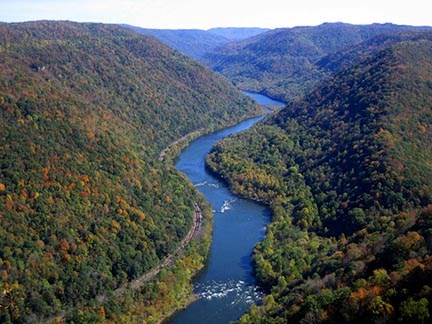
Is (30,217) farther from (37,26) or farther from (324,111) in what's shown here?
(37,26)

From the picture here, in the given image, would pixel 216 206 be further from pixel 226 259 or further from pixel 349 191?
pixel 349 191

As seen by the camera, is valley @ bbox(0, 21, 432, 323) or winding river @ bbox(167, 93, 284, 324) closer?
valley @ bbox(0, 21, 432, 323)

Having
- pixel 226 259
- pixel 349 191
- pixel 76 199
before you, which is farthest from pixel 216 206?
pixel 76 199

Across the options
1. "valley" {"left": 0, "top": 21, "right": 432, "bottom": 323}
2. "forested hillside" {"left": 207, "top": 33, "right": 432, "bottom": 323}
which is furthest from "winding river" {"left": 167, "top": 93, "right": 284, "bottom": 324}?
"forested hillside" {"left": 207, "top": 33, "right": 432, "bottom": 323}

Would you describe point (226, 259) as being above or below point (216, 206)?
below

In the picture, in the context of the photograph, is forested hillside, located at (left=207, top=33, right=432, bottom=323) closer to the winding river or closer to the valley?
the valley

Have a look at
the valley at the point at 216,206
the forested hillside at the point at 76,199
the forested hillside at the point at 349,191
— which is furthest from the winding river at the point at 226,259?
the forested hillside at the point at 76,199

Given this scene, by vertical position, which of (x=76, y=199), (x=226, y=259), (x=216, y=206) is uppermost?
(x=76, y=199)
